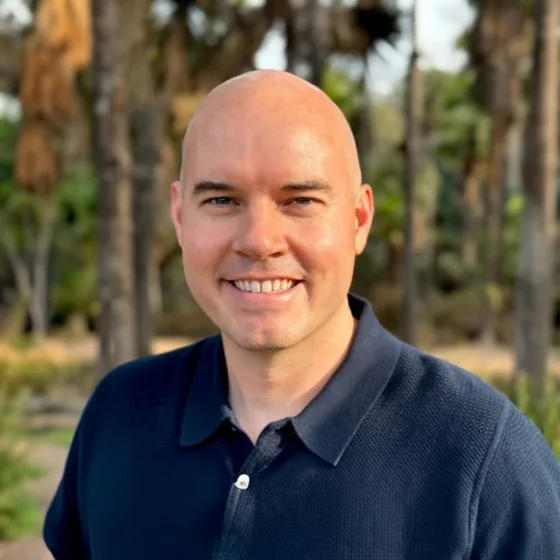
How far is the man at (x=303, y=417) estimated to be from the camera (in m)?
1.52

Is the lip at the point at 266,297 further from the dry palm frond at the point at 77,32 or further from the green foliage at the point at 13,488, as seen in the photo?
the dry palm frond at the point at 77,32

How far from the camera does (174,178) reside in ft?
49.8

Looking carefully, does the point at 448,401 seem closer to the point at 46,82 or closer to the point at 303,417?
the point at 303,417

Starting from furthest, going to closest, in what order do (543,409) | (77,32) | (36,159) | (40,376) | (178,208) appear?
(40,376)
(36,159)
(77,32)
(543,409)
(178,208)

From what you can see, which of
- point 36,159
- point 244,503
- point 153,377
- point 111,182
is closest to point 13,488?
point 111,182

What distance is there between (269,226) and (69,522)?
870 mm

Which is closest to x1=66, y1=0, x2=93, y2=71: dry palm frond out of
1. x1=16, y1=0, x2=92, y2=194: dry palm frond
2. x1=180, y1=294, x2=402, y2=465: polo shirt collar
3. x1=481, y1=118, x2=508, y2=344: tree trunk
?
x1=16, y1=0, x2=92, y2=194: dry palm frond

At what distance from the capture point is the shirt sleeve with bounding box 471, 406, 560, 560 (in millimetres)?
A: 1460

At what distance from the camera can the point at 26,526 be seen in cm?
689

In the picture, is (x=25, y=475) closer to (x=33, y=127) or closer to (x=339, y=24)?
(x=33, y=127)

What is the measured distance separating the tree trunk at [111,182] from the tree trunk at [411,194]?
229 inches

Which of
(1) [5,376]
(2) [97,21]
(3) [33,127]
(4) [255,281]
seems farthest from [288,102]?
(1) [5,376]

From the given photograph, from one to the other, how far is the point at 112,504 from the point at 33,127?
28.0 ft

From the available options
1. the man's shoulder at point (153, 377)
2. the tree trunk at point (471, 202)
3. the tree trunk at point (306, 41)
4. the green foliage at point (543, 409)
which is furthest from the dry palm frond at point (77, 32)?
the tree trunk at point (471, 202)
